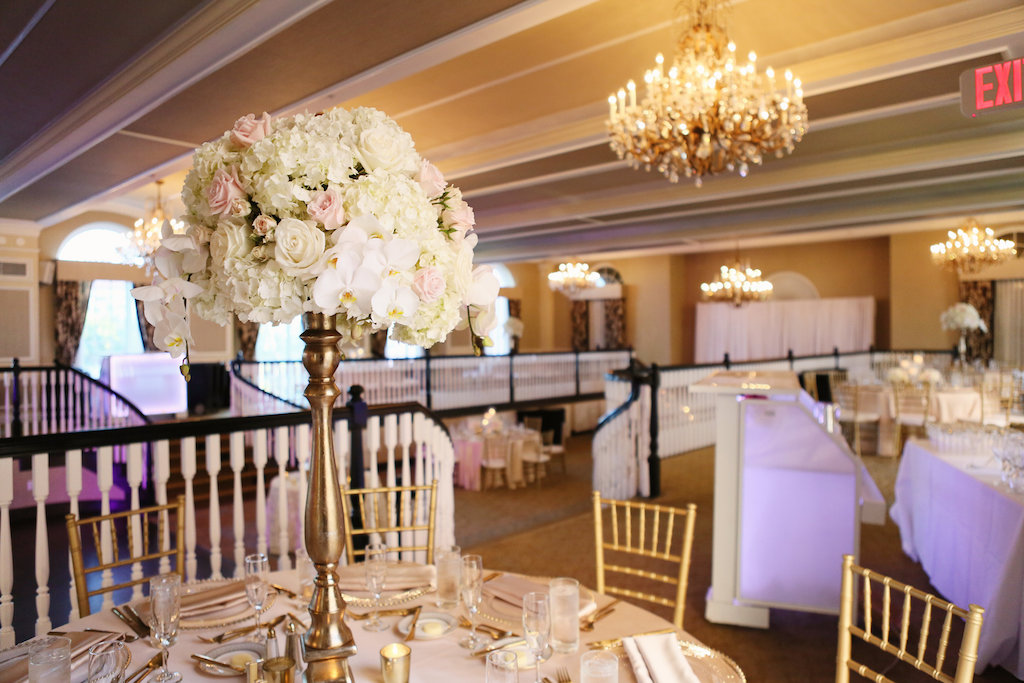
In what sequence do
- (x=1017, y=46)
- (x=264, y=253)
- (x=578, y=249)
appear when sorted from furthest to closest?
(x=578, y=249) < (x=1017, y=46) < (x=264, y=253)

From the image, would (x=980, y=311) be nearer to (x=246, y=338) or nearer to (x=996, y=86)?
(x=996, y=86)

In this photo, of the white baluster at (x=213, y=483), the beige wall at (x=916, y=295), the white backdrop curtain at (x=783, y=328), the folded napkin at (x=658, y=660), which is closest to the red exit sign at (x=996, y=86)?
the folded napkin at (x=658, y=660)

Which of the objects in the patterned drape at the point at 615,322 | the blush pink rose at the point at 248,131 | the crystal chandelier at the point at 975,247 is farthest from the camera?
the patterned drape at the point at 615,322

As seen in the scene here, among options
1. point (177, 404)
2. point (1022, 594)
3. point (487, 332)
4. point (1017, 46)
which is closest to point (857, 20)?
point (1017, 46)

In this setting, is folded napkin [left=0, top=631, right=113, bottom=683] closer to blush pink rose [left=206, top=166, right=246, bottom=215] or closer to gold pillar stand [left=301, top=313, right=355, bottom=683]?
gold pillar stand [left=301, top=313, right=355, bottom=683]

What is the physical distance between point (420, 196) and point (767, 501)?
2974 millimetres

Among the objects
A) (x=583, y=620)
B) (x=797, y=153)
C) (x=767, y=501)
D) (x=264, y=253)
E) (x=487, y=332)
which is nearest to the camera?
(x=264, y=253)

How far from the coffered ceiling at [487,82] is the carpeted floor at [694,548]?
2.62 m

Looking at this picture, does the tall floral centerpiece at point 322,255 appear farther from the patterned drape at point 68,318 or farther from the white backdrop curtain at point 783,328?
the white backdrop curtain at point 783,328

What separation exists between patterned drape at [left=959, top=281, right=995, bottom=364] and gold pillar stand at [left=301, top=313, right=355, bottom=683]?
6639mm

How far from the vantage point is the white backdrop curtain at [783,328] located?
12891 millimetres

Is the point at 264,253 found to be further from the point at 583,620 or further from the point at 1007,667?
the point at 1007,667

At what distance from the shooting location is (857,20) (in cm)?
398

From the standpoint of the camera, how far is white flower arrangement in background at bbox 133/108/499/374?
112 centimetres
